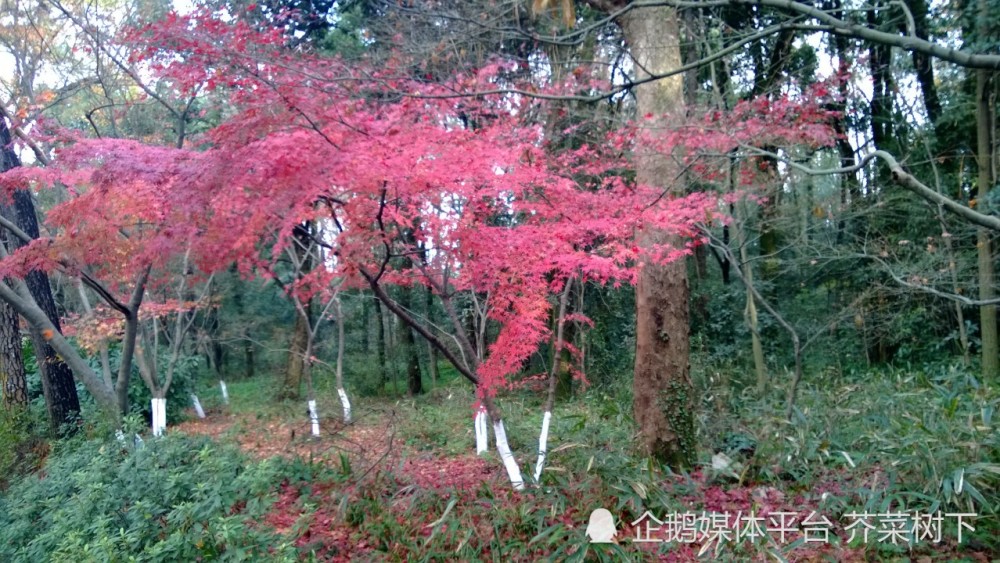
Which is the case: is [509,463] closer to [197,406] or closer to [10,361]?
[10,361]

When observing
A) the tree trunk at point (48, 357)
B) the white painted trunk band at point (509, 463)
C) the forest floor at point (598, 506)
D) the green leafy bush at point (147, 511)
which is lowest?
the forest floor at point (598, 506)

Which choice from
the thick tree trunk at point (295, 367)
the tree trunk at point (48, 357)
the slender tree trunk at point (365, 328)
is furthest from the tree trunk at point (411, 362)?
the tree trunk at point (48, 357)

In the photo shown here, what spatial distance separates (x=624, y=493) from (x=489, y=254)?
2.16 m

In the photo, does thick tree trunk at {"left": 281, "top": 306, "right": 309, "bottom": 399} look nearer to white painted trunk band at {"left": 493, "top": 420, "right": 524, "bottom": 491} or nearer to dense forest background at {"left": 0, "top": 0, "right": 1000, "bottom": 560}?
dense forest background at {"left": 0, "top": 0, "right": 1000, "bottom": 560}

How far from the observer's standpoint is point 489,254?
5.09m

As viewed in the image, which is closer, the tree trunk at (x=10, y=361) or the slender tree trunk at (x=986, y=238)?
the tree trunk at (x=10, y=361)

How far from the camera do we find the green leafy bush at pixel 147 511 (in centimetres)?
358

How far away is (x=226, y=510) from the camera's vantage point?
12.7 ft

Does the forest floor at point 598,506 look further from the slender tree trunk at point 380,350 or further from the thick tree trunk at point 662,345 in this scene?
the slender tree trunk at point 380,350

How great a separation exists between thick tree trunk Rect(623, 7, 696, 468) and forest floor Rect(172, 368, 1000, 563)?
1.00 ft

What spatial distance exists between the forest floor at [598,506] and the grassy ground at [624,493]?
0.04 feet

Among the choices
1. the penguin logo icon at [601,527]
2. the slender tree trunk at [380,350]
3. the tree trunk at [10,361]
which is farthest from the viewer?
the slender tree trunk at [380,350]

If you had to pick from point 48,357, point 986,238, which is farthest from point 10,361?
point 986,238

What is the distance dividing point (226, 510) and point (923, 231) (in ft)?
36.0
